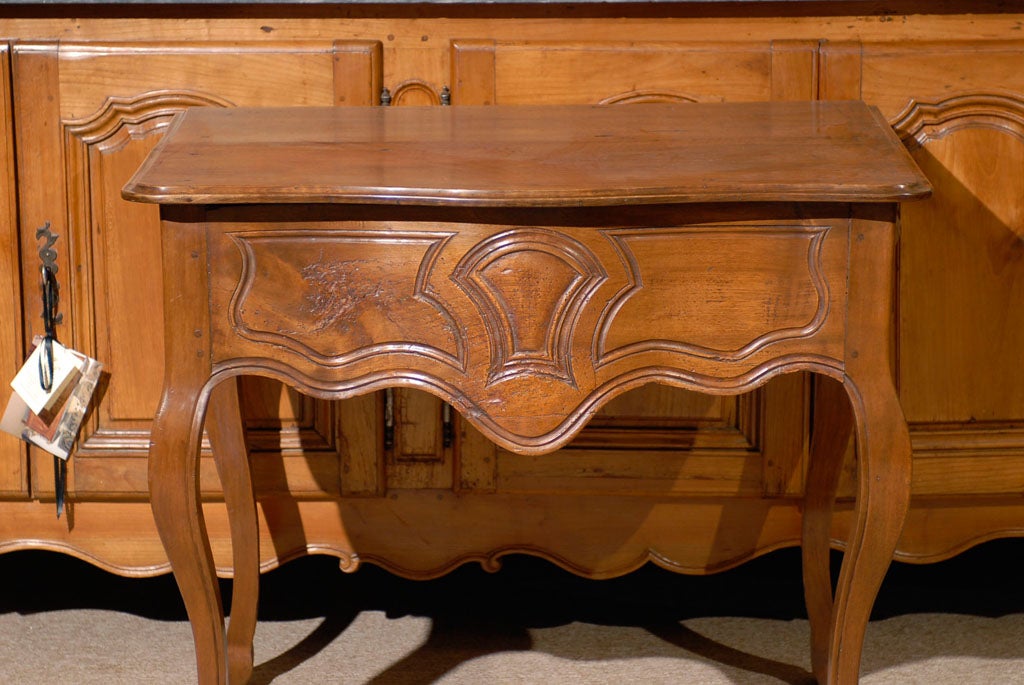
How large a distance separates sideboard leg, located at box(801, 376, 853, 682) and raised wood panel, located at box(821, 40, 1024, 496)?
0.16 metres

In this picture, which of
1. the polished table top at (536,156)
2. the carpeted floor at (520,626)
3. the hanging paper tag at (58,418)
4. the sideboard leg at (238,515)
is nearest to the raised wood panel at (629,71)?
the polished table top at (536,156)

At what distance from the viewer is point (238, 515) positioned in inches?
63.7

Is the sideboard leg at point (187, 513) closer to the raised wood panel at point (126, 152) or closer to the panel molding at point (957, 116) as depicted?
the raised wood panel at point (126, 152)

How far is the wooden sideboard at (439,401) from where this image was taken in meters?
1.66

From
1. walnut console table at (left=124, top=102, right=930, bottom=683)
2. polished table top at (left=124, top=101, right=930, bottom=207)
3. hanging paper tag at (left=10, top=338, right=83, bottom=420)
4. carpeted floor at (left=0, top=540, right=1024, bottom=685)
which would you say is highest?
polished table top at (left=124, top=101, right=930, bottom=207)

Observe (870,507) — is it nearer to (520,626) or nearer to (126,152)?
(520,626)

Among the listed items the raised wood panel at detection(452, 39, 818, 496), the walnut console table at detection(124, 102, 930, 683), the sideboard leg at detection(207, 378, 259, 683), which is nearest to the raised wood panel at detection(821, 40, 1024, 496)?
the raised wood panel at detection(452, 39, 818, 496)

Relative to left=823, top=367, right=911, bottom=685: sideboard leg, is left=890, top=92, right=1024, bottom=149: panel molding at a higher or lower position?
higher

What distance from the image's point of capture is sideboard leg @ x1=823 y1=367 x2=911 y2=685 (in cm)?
126

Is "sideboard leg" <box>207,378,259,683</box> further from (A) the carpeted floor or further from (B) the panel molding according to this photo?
(B) the panel molding

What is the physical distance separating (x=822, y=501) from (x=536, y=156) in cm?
71

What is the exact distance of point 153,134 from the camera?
1.66 m

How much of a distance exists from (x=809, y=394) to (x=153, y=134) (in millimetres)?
1039

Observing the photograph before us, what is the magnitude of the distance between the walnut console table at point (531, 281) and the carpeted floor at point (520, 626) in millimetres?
500
